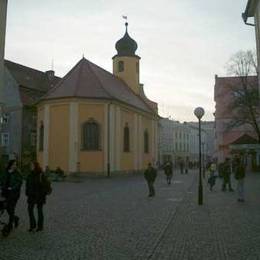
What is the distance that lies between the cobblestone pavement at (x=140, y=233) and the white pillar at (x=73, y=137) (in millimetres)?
25047

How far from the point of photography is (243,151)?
54.3m

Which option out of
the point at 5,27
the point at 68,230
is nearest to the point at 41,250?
the point at 68,230

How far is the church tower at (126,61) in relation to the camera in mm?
56750

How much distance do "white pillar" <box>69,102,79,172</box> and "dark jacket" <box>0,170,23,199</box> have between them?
3160 cm

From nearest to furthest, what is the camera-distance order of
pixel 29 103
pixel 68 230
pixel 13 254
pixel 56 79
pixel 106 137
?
pixel 13 254, pixel 68 230, pixel 106 137, pixel 29 103, pixel 56 79

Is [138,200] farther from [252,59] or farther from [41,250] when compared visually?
[252,59]

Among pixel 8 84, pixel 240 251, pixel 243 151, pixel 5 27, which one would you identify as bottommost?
pixel 240 251

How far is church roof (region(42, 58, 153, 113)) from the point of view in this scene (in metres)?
44.7

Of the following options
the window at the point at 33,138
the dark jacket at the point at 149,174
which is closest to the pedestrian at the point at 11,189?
the dark jacket at the point at 149,174

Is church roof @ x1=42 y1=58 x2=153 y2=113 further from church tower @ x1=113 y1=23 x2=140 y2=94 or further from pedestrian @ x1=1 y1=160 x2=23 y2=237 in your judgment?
pedestrian @ x1=1 y1=160 x2=23 y2=237

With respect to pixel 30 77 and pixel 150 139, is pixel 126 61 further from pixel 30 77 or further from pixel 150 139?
pixel 30 77

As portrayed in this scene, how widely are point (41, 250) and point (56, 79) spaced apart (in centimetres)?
5863

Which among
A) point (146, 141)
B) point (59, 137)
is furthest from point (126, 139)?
point (59, 137)

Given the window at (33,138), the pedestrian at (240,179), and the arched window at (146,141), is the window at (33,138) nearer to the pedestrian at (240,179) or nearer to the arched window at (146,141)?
the arched window at (146,141)
